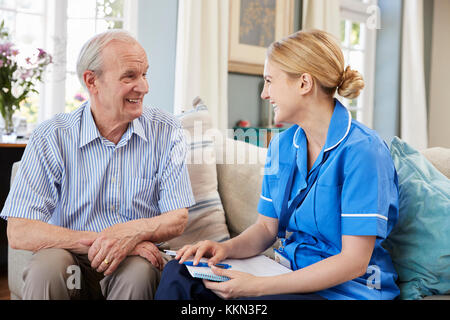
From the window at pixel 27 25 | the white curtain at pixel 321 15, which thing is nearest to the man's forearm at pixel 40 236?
the window at pixel 27 25

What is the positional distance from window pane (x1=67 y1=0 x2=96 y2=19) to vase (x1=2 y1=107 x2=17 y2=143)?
87cm

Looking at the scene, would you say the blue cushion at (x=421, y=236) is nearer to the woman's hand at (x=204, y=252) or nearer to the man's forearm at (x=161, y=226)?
the woman's hand at (x=204, y=252)

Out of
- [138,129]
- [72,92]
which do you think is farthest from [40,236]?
[72,92]

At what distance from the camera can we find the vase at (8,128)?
231 cm

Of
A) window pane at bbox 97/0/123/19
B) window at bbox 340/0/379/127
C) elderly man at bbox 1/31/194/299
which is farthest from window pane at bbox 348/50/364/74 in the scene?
elderly man at bbox 1/31/194/299

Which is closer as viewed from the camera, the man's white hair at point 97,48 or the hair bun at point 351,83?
the hair bun at point 351,83

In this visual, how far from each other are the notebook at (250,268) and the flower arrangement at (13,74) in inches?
64.0

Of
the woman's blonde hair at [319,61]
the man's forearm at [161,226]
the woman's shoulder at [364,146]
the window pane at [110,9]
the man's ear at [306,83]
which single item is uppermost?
the window pane at [110,9]

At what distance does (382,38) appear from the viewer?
16.9 ft

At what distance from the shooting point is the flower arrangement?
2309mm

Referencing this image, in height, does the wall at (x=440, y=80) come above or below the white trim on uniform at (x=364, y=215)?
above

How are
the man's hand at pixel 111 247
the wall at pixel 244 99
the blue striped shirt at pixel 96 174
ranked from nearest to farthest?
the man's hand at pixel 111 247, the blue striped shirt at pixel 96 174, the wall at pixel 244 99

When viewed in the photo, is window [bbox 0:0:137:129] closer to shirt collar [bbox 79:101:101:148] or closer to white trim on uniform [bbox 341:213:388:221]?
shirt collar [bbox 79:101:101:148]

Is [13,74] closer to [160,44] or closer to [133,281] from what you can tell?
[160,44]
